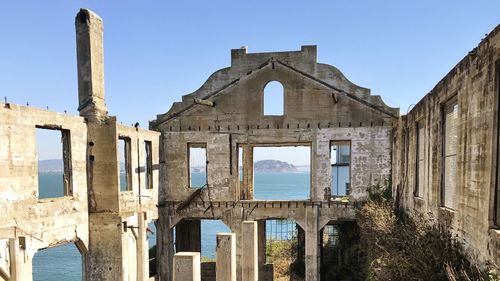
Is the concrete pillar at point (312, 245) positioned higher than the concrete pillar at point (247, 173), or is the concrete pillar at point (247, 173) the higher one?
the concrete pillar at point (247, 173)

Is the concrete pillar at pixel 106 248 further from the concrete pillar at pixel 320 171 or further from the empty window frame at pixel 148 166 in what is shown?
the concrete pillar at pixel 320 171

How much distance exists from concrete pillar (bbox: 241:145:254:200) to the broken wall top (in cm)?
185

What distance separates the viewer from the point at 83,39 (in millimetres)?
11992

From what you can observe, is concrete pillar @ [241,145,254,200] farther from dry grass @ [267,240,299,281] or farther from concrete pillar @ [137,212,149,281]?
dry grass @ [267,240,299,281]

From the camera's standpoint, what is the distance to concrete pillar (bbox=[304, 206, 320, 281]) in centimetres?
1479

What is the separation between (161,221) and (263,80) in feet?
24.3

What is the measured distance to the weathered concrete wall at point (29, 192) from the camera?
9102 mm

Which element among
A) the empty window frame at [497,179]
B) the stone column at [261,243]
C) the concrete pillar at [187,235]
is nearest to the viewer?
the empty window frame at [497,179]

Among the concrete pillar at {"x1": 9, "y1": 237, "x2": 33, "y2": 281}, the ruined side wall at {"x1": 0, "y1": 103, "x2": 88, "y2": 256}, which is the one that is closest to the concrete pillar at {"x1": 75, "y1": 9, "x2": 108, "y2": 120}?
the ruined side wall at {"x1": 0, "y1": 103, "x2": 88, "y2": 256}

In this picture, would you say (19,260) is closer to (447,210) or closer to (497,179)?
(447,210)

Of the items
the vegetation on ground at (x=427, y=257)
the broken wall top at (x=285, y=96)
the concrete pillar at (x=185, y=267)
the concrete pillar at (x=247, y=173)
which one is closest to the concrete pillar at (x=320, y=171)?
the broken wall top at (x=285, y=96)

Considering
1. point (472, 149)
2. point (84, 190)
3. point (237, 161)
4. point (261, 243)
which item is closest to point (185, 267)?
point (472, 149)

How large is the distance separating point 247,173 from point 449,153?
954 centimetres

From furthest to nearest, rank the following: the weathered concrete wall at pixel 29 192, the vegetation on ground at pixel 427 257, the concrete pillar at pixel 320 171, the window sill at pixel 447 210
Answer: the concrete pillar at pixel 320 171 → the weathered concrete wall at pixel 29 192 → the window sill at pixel 447 210 → the vegetation on ground at pixel 427 257
